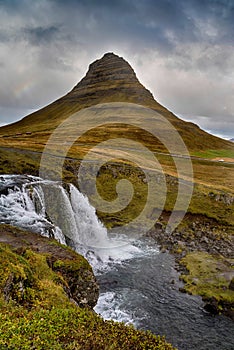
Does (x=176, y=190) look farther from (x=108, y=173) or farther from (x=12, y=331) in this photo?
(x=12, y=331)

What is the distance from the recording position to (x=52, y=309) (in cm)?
1062

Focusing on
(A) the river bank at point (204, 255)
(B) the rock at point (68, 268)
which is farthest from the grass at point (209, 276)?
(B) the rock at point (68, 268)

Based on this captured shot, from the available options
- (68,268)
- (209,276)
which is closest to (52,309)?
(68,268)

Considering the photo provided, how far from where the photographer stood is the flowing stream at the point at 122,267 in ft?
67.2

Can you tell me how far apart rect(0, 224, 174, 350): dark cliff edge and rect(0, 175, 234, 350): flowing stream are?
5.29 meters

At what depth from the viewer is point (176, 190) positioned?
55562 millimetres

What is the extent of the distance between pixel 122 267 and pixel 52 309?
20421 millimetres

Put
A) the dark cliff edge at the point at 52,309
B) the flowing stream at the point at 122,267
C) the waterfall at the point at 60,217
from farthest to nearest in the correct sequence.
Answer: the waterfall at the point at 60,217 → the flowing stream at the point at 122,267 → the dark cliff edge at the point at 52,309

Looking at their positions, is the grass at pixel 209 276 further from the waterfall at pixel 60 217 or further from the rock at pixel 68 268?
the rock at pixel 68 268

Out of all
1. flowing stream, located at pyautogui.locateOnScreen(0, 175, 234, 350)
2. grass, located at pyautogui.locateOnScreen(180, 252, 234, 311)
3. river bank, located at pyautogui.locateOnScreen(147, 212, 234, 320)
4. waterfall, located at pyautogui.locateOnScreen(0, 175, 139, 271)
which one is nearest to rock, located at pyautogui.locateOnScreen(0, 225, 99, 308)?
flowing stream, located at pyautogui.locateOnScreen(0, 175, 234, 350)

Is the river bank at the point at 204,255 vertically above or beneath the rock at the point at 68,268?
beneath

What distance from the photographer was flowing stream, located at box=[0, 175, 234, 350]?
67.2ft

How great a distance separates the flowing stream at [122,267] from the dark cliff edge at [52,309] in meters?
5.29

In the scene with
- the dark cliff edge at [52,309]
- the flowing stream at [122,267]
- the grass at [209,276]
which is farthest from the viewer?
the grass at [209,276]
